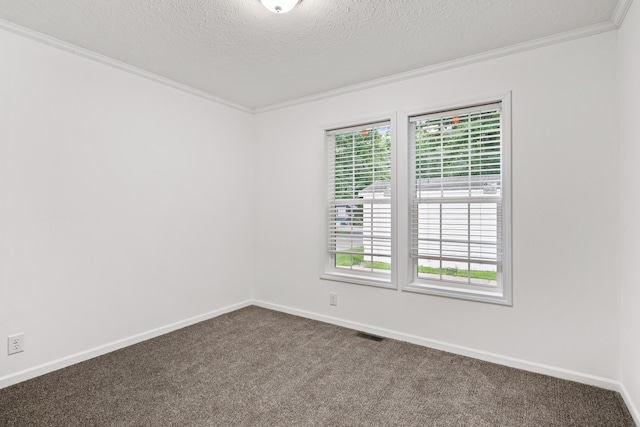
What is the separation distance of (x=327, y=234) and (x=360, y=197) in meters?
0.56

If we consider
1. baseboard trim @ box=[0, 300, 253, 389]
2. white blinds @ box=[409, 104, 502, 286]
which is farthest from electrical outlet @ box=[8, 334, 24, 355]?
white blinds @ box=[409, 104, 502, 286]

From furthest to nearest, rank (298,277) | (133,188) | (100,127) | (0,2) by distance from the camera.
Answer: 1. (298,277)
2. (133,188)
3. (100,127)
4. (0,2)

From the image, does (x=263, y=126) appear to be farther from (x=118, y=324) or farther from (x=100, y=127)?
(x=118, y=324)

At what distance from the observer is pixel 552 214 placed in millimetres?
2492

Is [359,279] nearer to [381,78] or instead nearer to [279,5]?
[381,78]

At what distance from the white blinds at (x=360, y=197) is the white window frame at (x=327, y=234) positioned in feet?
0.16

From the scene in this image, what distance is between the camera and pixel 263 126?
4234 millimetres

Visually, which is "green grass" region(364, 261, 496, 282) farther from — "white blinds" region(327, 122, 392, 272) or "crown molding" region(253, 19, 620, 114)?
"crown molding" region(253, 19, 620, 114)

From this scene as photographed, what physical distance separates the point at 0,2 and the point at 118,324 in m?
2.47

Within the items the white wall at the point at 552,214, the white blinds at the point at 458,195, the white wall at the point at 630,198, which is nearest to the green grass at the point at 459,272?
the white blinds at the point at 458,195

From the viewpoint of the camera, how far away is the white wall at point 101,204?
241 centimetres

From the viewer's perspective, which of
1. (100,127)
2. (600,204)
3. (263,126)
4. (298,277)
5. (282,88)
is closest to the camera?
(600,204)

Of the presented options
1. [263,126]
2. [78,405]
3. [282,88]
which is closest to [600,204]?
[282,88]

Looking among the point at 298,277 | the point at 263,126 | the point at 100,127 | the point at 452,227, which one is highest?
the point at 263,126
